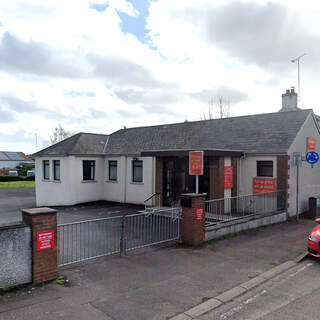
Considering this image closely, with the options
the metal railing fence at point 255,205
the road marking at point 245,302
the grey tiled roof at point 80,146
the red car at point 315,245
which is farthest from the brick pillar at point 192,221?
the grey tiled roof at point 80,146

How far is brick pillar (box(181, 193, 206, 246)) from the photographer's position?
→ 29.2 ft

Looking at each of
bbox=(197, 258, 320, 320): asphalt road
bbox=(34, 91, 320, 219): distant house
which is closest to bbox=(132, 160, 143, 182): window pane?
bbox=(34, 91, 320, 219): distant house

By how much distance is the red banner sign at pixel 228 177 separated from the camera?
1384cm

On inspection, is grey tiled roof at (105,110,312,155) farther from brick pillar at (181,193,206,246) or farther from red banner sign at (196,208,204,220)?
brick pillar at (181,193,206,246)

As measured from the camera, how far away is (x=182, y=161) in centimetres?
1512

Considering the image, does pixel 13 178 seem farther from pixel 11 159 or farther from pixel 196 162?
pixel 196 162

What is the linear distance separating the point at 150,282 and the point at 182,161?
938 cm

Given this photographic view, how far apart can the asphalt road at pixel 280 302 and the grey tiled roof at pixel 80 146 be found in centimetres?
1532

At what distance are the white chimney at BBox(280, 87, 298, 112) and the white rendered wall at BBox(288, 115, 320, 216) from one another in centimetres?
267

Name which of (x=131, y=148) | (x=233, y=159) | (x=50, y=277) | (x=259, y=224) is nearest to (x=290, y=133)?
(x=233, y=159)

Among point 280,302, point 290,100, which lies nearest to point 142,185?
point 290,100

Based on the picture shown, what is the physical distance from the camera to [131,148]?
1984 centimetres

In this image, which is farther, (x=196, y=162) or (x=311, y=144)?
(x=311, y=144)

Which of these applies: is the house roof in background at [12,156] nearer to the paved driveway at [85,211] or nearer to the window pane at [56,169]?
the paved driveway at [85,211]
